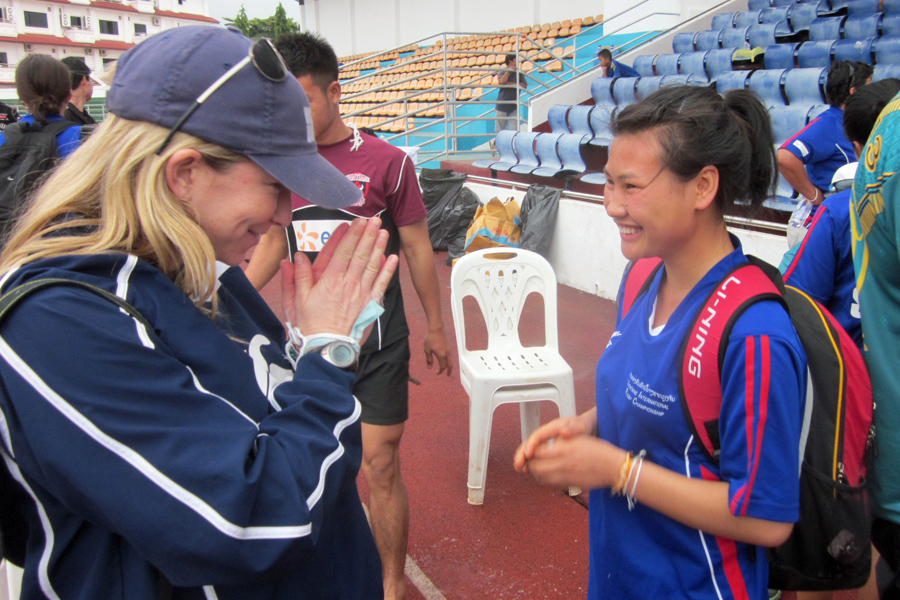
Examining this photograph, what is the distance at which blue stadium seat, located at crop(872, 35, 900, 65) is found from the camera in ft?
25.2

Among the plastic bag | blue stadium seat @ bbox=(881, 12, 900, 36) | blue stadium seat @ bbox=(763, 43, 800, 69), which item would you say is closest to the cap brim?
the plastic bag

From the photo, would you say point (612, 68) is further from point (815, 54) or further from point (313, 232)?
point (313, 232)

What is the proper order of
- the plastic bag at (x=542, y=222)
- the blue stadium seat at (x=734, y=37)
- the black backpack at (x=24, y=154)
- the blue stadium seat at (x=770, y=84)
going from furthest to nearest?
the blue stadium seat at (x=734, y=37)
the blue stadium seat at (x=770, y=84)
the plastic bag at (x=542, y=222)
the black backpack at (x=24, y=154)

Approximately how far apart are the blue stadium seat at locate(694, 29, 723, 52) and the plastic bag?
17.0 feet

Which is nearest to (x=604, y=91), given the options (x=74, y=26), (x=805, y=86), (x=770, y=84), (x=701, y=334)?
(x=770, y=84)

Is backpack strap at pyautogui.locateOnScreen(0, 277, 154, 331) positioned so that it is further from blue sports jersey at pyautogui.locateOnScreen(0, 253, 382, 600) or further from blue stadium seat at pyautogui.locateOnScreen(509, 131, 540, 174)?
blue stadium seat at pyautogui.locateOnScreen(509, 131, 540, 174)

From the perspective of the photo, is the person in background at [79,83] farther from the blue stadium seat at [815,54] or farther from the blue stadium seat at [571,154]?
the blue stadium seat at [815,54]

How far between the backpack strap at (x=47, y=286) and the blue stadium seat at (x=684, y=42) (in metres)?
11.7

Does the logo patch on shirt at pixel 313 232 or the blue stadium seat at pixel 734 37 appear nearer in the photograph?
the logo patch on shirt at pixel 313 232

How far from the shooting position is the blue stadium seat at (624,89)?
964 centimetres

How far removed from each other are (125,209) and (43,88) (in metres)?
3.61

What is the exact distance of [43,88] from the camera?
3.86 metres

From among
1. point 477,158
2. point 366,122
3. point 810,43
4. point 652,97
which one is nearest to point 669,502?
point 652,97

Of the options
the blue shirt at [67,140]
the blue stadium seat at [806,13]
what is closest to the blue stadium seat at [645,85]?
the blue stadium seat at [806,13]
